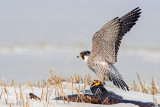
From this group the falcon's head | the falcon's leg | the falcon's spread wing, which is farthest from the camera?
the falcon's head

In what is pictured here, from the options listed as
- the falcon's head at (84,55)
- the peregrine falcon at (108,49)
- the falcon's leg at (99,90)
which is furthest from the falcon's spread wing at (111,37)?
the falcon's leg at (99,90)

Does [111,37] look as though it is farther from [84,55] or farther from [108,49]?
[84,55]

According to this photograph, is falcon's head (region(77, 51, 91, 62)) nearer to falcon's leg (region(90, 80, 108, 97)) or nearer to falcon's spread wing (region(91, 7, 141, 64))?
falcon's spread wing (region(91, 7, 141, 64))

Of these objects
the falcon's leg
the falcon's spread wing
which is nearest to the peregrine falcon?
the falcon's spread wing

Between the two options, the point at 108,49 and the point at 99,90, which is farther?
the point at 108,49

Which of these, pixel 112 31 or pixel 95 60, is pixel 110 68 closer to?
pixel 95 60

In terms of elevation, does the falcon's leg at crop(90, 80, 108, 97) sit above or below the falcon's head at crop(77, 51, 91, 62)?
below

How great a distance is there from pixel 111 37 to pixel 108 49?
0.79 feet

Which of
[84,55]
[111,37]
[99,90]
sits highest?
[111,37]

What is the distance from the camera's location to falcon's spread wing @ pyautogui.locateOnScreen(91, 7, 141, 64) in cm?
530

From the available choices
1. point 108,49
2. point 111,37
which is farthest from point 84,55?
point 111,37

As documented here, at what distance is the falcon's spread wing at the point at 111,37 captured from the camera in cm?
530

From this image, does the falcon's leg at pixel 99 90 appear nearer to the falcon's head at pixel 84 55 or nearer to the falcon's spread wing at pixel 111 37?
the falcon's spread wing at pixel 111 37

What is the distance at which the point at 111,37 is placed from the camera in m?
5.44
